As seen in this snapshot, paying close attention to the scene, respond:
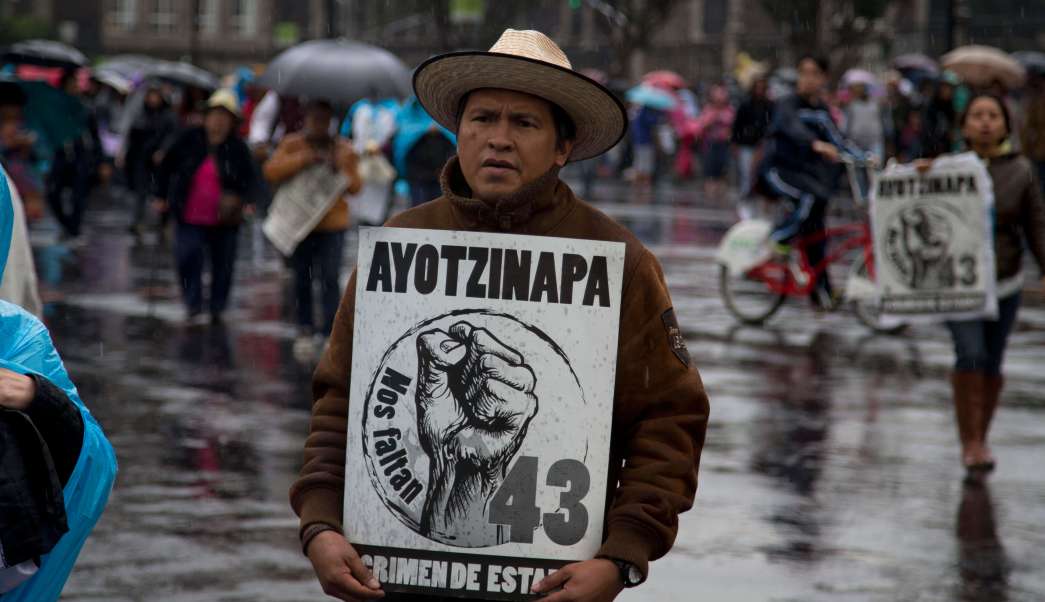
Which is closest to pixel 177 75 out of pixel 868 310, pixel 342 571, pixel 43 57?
pixel 43 57

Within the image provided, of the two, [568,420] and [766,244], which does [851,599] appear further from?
[766,244]

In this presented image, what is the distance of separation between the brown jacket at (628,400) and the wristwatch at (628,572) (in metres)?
0.02

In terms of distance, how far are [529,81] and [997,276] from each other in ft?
19.3

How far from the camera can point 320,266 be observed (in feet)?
40.7

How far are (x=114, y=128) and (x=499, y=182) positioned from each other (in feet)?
96.1

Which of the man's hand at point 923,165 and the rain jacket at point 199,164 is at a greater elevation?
the man's hand at point 923,165

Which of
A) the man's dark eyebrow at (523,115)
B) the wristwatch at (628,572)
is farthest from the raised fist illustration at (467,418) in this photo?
the man's dark eyebrow at (523,115)

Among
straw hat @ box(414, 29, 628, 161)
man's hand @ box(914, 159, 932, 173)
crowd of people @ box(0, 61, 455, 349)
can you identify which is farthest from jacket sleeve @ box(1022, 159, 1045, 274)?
straw hat @ box(414, 29, 628, 161)

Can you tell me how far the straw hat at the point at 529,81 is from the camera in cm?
343

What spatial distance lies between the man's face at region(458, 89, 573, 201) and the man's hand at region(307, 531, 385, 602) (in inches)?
28.5

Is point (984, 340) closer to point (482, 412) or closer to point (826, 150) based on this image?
point (826, 150)

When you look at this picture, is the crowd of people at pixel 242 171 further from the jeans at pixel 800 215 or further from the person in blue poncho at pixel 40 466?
the person in blue poncho at pixel 40 466

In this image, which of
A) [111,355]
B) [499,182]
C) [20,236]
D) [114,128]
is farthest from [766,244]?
[114,128]

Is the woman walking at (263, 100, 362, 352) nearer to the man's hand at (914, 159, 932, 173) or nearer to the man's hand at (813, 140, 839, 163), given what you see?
the man's hand at (813, 140, 839, 163)
